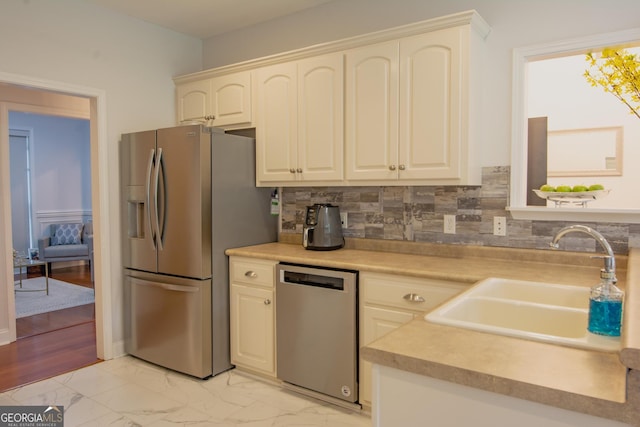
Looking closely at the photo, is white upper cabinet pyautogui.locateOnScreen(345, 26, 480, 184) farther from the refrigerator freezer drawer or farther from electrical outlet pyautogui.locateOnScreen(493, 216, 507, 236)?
the refrigerator freezer drawer

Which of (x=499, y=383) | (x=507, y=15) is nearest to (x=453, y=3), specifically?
(x=507, y=15)

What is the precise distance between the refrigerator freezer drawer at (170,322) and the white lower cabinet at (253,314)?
0.61ft

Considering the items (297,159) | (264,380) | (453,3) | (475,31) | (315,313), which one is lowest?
(264,380)

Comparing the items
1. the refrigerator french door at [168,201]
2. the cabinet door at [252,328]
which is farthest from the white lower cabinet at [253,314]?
the refrigerator french door at [168,201]

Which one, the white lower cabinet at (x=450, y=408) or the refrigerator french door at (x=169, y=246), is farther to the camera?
the refrigerator french door at (x=169, y=246)

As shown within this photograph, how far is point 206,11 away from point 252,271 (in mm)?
2035

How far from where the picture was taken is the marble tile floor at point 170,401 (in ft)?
8.18

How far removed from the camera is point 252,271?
301 centimetres

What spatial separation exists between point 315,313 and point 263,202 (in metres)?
1.13

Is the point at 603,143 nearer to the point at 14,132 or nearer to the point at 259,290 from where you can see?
the point at 259,290

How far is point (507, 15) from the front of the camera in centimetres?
259

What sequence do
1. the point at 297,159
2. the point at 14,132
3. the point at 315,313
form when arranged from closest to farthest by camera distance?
the point at 315,313 → the point at 297,159 → the point at 14,132

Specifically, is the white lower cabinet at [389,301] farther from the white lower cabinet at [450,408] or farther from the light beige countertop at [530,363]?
the white lower cabinet at [450,408]

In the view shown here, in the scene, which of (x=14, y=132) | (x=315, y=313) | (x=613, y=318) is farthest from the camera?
(x=14, y=132)
